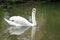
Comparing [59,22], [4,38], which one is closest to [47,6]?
[59,22]

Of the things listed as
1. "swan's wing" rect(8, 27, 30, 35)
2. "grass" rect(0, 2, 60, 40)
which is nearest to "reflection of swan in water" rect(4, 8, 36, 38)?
"swan's wing" rect(8, 27, 30, 35)

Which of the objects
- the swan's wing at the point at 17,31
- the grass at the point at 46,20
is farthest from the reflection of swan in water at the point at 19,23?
the grass at the point at 46,20

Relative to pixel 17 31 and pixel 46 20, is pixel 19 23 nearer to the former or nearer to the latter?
pixel 17 31

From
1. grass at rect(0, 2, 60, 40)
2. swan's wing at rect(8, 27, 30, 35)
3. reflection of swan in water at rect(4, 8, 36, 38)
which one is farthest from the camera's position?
reflection of swan in water at rect(4, 8, 36, 38)

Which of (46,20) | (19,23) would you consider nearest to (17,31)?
(19,23)

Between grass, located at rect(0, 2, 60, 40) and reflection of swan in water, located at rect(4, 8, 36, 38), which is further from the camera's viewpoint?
reflection of swan in water, located at rect(4, 8, 36, 38)

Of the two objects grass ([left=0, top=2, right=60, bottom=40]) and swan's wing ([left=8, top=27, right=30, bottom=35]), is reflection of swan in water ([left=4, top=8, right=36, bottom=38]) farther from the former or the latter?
grass ([left=0, top=2, right=60, bottom=40])

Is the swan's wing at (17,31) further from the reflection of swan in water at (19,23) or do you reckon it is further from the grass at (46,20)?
the grass at (46,20)

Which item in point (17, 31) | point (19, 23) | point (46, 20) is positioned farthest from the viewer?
point (46, 20)

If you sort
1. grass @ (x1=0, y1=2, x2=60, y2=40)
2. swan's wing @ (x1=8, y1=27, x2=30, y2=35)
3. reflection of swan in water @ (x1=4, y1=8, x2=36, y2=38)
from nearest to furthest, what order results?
grass @ (x1=0, y1=2, x2=60, y2=40), swan's wing @ (x1=8, y1=27, x2=30, y2=35), reflection of swan in water @ (x1=4, y1=8, x2=36, y2=38)

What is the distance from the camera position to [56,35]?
920 cm

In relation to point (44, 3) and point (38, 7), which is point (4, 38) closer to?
point (38, 7)

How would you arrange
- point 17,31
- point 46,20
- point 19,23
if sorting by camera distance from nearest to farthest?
point 17,31 → point 19,23 → point 46,20

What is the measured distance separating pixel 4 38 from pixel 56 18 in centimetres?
402
